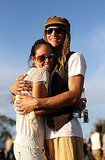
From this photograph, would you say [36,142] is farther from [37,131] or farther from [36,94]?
[36,94]

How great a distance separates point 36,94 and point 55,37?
92cm

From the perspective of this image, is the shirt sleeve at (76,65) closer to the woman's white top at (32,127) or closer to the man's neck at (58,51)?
the woman's white top at (32,127)

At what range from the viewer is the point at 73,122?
2660 mm

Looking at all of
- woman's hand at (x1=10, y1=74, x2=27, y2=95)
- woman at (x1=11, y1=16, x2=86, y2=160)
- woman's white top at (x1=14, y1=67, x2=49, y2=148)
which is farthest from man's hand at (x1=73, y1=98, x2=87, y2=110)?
woman's hand at (x1=10, y1=74, x2=27, y2=95)

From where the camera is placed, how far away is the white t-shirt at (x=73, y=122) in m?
2.60

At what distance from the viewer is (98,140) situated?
35.9 ft

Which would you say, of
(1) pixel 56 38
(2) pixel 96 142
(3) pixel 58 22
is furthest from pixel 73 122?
(2) pixel 96 142

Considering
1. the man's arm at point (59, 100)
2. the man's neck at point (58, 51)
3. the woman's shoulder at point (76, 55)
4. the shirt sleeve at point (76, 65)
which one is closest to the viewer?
the man's arm at point (59, 100)

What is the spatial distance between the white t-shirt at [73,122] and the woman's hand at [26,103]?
29 centimetres

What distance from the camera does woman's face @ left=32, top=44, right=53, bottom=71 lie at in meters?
2.96

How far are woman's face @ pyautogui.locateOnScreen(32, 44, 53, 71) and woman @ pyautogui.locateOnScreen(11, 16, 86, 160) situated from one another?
0.10m

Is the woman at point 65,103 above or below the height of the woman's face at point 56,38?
below

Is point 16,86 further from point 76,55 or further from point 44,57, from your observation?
point 76,55

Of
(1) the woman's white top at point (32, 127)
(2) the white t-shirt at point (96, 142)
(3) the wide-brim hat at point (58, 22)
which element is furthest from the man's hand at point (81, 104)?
(2) the white t-shirt at point (96, 142)
